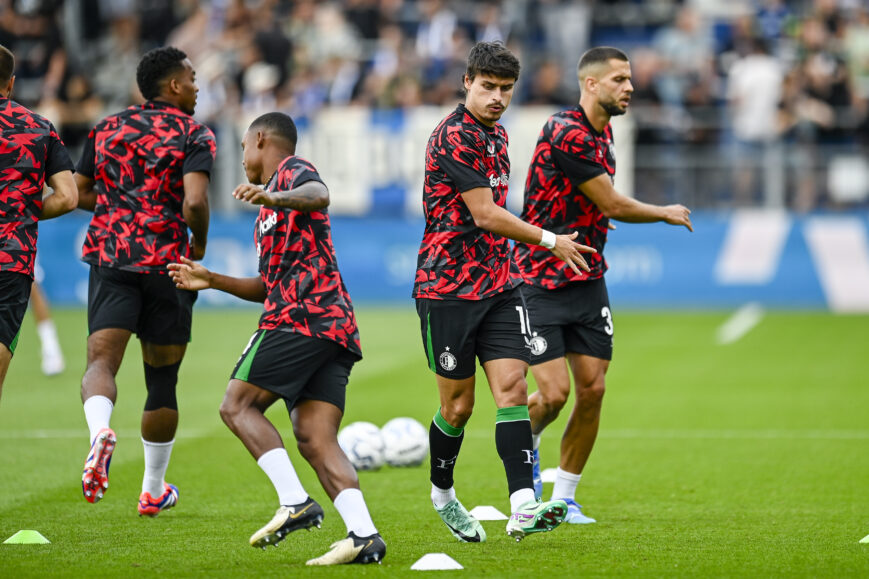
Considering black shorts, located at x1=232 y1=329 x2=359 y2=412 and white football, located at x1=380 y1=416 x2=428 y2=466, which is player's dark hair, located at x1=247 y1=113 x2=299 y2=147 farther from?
white football, located at x1=380 y1=416 x2=428 y2=466

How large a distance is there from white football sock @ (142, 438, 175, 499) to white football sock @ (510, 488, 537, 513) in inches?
88.5

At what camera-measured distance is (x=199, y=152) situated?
739 centimetres

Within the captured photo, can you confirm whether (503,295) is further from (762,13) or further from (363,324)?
(762,13)

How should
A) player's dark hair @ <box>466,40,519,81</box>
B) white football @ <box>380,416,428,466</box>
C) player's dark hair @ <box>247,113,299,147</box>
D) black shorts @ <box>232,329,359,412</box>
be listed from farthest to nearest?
white football @ <box>380,416,428,466</box>
player's dark hair @ <box>466,40,519,81</box>
player's dark hair @ <box>247,113,299,147</box>
black shorts @ <box>232,329,359,412</box>

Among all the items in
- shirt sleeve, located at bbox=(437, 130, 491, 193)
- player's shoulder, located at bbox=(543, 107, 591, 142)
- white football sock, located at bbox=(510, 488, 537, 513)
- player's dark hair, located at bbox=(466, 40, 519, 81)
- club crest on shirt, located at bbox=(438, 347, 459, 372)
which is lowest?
white football sock, located at bbox=(510, 488, 537, 513)

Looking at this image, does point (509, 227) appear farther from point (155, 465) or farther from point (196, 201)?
point (155, 465)

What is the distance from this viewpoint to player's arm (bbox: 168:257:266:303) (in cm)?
628

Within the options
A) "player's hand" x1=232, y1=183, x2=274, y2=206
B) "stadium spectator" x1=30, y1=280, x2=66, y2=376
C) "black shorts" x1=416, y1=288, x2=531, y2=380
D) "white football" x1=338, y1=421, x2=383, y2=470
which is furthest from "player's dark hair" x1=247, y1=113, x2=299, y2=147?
"stadium spectator" x1=30, y1=280, x2=66, y2=376

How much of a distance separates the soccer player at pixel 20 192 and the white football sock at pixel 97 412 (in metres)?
0.49

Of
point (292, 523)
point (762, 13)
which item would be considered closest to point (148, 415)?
point (292, 523)

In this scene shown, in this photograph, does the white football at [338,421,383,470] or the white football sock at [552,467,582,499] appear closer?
the white football sock at [552,467,582,499]

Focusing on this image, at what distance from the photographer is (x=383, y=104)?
73.2ft

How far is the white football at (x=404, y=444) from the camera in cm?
945

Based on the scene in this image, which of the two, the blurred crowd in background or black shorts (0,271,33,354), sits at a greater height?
the blurred crowd in background
